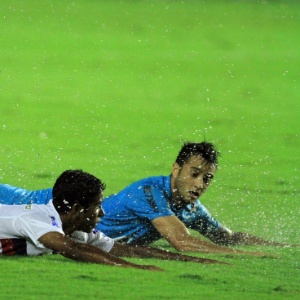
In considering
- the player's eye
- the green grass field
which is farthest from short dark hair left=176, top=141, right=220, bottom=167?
the green grass field

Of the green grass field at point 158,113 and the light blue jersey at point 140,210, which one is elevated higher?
the green grass field at point 158,113

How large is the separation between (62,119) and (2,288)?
403 inches

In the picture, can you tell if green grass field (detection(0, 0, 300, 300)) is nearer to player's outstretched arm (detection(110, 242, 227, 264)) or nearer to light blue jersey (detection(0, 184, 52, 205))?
player's outstretched arm (detection(110, 242, 227, 264))

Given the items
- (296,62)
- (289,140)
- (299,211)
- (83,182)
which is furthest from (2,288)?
(296,62)

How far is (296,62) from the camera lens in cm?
2450

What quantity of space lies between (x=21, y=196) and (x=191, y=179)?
4.68 ft

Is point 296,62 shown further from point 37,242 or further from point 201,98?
point 37,242

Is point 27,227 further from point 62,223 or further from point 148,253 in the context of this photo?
point 148,253

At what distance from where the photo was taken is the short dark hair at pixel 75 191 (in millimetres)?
8406

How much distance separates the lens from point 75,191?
332 inches

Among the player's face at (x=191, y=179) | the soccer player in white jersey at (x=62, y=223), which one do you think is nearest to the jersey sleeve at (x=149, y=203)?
the player's face at (x=191, y=179)

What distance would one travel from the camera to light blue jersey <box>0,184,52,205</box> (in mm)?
9789

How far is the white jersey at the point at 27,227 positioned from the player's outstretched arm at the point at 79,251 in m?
0.05

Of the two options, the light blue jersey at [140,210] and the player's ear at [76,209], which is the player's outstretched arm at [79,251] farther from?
the light blue jersey at [140,210]
